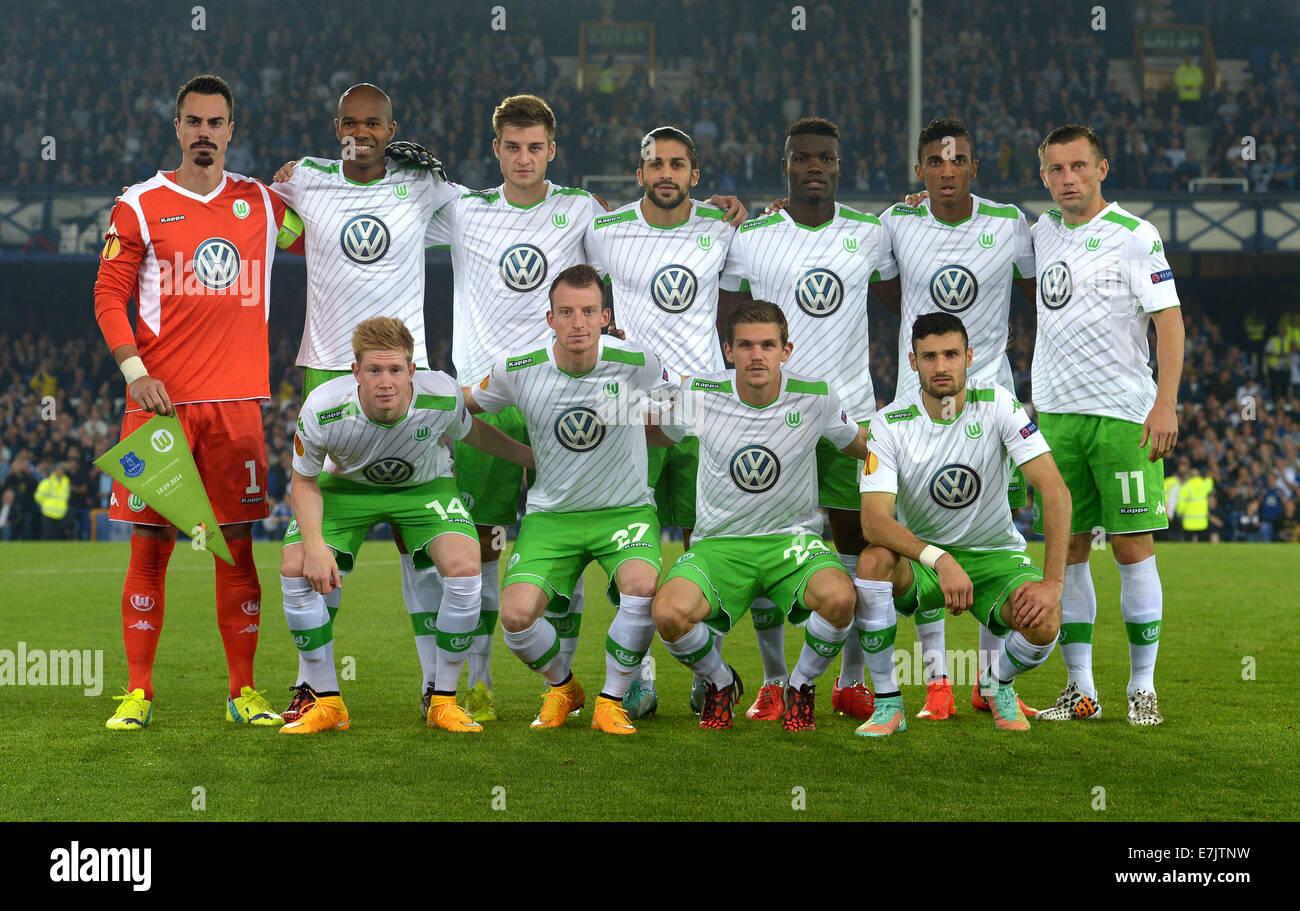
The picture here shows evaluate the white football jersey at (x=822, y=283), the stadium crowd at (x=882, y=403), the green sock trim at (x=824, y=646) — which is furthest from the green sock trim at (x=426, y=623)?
the stadium crowd at (x=882, y=403)

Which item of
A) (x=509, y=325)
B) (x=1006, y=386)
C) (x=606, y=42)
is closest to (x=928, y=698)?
(x=1006, y=386)

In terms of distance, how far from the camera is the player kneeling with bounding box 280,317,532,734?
18.0 ft

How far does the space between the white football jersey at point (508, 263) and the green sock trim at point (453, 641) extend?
1256mm

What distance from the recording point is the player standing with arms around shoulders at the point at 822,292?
19.9 feet

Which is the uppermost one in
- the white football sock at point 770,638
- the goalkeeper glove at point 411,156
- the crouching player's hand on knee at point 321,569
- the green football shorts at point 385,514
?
the goalkeeper glove at point 411,156

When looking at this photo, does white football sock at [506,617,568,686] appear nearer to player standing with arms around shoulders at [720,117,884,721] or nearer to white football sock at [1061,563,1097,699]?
player standing with arms around shoulders at [720,117,884,721]

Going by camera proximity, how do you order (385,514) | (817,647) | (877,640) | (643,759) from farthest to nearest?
1. (385,514)
2. (817,647)
3. (877,640)
4. (643,759)

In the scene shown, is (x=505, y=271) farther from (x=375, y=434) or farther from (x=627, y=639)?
(x=627, y=639)

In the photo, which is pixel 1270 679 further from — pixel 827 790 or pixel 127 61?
pixel 127 61

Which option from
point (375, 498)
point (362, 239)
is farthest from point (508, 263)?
point (375, 498)

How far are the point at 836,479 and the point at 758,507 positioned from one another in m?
0.53

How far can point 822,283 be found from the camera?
19.9 feet

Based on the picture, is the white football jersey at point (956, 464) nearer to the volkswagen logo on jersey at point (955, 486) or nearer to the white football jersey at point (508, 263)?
the volkswagen logo on jersey at point (955, 486)

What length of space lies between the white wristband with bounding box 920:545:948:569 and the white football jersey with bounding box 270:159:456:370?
92.8 inches
